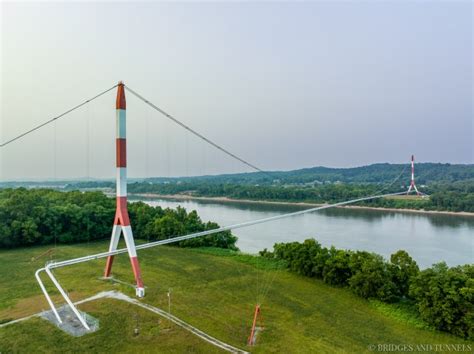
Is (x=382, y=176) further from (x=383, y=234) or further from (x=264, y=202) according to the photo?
(x=383, y=234)

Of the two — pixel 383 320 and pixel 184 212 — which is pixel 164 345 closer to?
pixel 383 320

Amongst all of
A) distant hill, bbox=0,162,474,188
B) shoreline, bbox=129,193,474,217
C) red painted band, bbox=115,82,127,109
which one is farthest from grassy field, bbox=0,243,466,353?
distant hill, bbox=0,162,474,188

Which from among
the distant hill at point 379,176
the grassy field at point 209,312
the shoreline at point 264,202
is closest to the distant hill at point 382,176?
A: the distant hill at point 379,176

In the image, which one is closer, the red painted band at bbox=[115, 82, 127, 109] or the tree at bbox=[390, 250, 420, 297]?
the red painted band at bbox=[115, 82, 127, 109]

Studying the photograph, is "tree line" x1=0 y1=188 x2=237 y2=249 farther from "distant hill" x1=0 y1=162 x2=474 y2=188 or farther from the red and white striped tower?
"distant hill" x1=0 y1=162 x2=474 y2=188

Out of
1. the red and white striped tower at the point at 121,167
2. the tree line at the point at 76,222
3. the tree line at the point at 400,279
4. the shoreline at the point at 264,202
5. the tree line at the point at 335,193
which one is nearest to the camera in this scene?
the tree line at the point at 400,279

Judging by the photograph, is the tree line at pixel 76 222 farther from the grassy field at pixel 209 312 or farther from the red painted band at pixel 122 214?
the red painted band at pixel 122 214
